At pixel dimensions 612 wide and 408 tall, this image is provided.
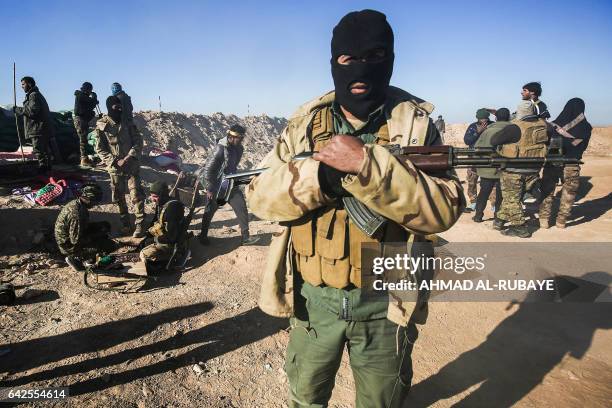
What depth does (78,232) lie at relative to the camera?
5086 mm

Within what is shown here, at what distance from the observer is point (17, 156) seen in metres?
8.86

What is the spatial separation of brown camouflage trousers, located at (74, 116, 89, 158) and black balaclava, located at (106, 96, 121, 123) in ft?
11.9

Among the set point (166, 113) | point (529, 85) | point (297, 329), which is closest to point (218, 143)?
point (297, 329)

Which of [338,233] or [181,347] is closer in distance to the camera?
[338,233]

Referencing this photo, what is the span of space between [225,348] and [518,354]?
2905 mm

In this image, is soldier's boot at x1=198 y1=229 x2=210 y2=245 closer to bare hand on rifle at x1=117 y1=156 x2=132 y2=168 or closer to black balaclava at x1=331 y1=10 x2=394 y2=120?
bare hand on rifle at x1=117 y1=156 x2=132 y2=168

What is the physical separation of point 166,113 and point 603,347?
2006 cm

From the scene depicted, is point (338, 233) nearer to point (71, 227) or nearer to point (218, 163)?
point (218, 163)

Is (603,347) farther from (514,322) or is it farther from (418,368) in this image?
(418,368)

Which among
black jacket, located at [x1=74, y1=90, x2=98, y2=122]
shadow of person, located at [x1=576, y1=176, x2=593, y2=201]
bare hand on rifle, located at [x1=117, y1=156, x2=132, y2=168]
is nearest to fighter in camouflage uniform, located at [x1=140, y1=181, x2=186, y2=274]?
bare hand on rifle, located at [x1=117, y1=156, x2=132, y2=168]

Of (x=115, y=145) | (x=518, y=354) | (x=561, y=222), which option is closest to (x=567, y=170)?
(x=561, y=222)

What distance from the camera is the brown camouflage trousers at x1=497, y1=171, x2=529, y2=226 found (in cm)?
638

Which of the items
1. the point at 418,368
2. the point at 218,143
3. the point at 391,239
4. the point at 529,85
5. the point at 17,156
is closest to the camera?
the point at 391,239

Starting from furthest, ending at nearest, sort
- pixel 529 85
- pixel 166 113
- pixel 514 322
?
pixel 166 113, pixel 529 85, pixel 514 322
